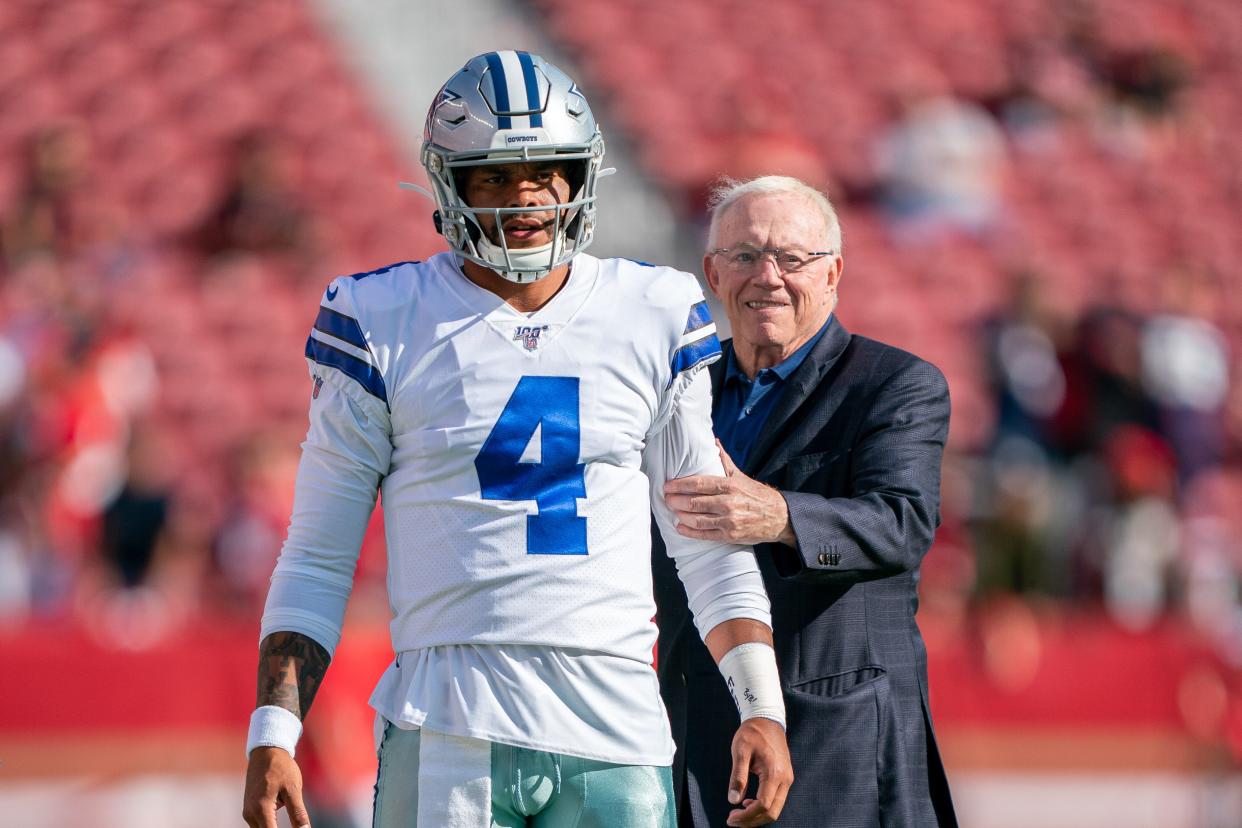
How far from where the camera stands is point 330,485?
8.05ft

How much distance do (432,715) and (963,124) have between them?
793 centimetres

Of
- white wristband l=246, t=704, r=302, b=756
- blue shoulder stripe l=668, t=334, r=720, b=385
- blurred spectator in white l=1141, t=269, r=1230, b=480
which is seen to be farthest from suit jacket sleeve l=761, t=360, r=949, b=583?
blurred spectator in white l=1141, t=269, r=1230, b=480

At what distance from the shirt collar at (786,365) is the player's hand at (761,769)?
2.97 ft

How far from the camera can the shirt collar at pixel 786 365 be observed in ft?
10.7

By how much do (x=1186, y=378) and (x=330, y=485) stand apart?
628 cm

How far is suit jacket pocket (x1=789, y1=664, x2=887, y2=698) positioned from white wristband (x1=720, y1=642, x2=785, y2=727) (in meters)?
0.44

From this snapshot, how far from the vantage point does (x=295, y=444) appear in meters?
6.67

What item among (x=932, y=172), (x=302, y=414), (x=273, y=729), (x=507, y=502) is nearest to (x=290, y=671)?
(x=273, y=729)

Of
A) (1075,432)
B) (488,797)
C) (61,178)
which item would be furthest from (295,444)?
(488,797)

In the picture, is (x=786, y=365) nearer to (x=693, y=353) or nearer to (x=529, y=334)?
(x=693, y=353)

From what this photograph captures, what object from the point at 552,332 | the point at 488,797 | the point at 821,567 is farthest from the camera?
the point at 821,567

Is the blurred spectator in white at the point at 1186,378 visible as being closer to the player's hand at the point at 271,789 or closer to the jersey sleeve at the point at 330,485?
the jersey sleeve at the point at 330,485

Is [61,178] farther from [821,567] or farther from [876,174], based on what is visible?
[821,567]

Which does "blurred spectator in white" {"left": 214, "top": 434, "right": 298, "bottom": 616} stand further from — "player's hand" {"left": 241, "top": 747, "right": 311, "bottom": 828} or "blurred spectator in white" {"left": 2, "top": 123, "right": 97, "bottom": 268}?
"player's hand" {"left": 241, "top": 747, "right": 311, "bottom": 828}
